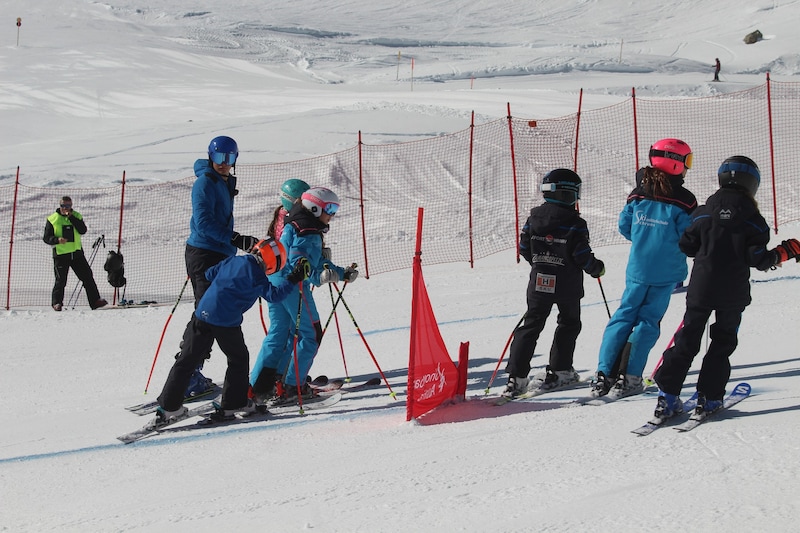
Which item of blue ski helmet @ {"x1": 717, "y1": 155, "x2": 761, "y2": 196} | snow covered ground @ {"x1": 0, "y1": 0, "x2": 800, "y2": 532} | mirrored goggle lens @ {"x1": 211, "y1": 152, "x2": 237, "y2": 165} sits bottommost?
snow covered ground @ {"x1": 0, "y1": 0, "x2": 800, "y2": 532}

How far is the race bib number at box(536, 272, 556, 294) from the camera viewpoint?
6066mm

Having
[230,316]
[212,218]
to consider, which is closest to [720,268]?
[230,316]

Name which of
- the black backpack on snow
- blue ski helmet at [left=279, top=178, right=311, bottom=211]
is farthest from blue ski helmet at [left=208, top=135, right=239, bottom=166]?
the black backpack on snow

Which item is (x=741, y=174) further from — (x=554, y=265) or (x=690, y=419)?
(x=554, y=265)

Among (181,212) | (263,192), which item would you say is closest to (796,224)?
(263,192)

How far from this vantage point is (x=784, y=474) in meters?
3.88

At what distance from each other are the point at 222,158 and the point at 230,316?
1.39 m

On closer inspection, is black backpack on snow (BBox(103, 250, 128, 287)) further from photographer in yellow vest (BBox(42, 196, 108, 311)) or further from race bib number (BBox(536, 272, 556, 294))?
race bib number (BBox(536, 272, 556, 294))

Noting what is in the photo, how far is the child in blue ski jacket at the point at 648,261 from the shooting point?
5730mm

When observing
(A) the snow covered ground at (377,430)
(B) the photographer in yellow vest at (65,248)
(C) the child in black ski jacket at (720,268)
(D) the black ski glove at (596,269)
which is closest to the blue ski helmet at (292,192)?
(A) the snow covered ground at (377,430)

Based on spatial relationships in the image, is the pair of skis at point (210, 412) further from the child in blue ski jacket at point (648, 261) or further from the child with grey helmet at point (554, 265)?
the child in blue ski jacket at point (648, 261)

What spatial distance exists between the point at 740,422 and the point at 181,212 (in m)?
13.9

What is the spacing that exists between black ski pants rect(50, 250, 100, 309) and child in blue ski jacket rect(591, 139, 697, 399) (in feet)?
28.6

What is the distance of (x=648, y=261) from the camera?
19.2 feet
